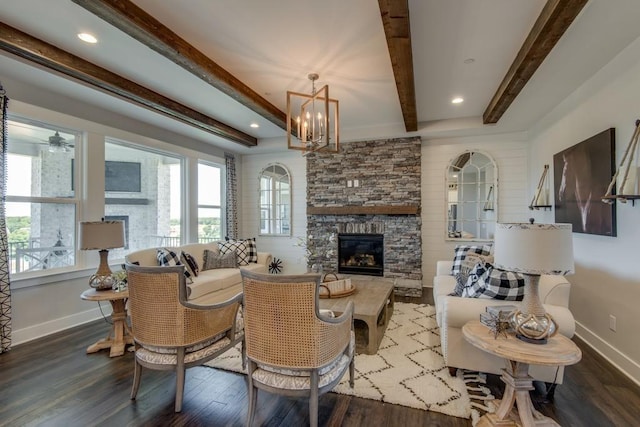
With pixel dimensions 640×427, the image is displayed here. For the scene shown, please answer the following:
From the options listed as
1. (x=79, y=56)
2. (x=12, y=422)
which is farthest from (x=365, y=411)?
(x=79, y=56)

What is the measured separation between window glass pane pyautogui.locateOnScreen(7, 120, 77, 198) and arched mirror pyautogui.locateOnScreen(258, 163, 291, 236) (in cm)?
343

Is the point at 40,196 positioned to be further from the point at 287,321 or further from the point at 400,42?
the point at 400,42

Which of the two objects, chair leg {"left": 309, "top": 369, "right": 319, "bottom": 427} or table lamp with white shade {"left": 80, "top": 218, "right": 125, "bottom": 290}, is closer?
chair leg {"left": 309, "top": 369, "right": 319, "bottom": 427}

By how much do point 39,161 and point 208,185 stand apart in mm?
2750

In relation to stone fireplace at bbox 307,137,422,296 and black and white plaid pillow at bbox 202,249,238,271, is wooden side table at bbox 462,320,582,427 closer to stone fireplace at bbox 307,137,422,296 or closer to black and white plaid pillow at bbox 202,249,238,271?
stone fireplace at bbox 307,137,422,296

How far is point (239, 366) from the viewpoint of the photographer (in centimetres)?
268

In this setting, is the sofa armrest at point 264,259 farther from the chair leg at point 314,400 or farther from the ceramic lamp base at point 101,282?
the chair leg at point 314,400

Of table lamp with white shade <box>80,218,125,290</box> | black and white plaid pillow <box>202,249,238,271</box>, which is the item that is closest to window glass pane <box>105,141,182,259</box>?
black and white plaid pillow <box>202,249,238,271</box>

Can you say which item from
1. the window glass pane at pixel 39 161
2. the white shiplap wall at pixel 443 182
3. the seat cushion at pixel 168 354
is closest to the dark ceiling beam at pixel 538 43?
the white shiplap wall at pixel 443 182

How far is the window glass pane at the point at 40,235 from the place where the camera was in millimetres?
3385

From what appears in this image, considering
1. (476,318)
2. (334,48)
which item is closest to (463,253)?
(476,318)

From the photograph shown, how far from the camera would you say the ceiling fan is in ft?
12.1

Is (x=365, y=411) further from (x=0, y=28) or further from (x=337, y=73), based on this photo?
(x=0, y=28)

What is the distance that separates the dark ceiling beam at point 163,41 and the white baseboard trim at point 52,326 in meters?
3.19
